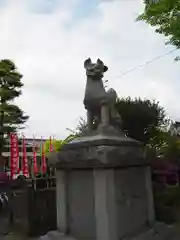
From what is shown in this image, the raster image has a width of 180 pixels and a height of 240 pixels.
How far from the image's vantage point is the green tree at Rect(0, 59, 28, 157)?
67.5 feet

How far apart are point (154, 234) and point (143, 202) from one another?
20.0 inches

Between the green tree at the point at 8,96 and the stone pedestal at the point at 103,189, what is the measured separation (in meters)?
15.9

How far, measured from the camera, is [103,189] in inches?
181

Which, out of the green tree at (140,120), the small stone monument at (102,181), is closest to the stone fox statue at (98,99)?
the small stone monument at (102,181)

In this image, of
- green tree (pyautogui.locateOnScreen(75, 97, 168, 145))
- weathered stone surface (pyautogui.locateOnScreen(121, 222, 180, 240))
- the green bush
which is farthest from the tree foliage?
weathered stone surface (pyautogui.locateOnScreen(121, 222, 180, 240))

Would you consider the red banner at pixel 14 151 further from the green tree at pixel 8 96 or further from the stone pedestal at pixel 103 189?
the stone pedestal at pixel 103 189

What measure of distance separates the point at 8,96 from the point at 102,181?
17121mm

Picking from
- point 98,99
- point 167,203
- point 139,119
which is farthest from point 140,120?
point 98,99

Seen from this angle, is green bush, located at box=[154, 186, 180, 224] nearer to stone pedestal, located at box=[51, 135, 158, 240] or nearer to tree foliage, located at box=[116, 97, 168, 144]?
stone pedestal, located at box=[51, 135, 158, 240]

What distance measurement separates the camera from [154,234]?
502 cm

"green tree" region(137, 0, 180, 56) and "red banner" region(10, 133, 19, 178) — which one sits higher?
"green tree" region(137, 0, 180, 56)

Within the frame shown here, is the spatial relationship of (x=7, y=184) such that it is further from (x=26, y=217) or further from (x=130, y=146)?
(x=130, y=146)

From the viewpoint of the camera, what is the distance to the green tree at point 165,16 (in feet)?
21.6

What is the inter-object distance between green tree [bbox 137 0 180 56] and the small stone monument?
2.07 m
